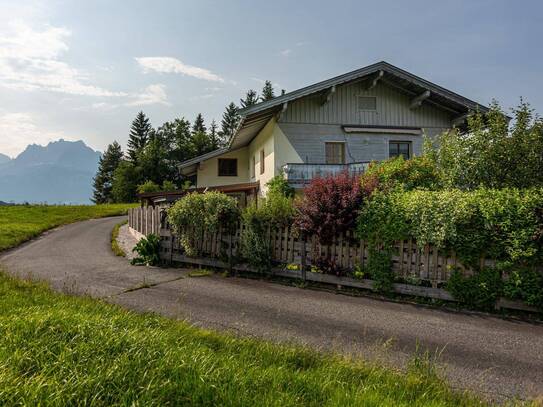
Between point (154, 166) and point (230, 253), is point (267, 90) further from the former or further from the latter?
point (230, 253)

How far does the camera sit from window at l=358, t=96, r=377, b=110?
18.7m

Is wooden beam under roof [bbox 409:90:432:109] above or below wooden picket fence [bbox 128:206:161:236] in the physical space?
above

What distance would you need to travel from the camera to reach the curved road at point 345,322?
443cm

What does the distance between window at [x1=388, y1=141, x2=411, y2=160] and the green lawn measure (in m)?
19.4

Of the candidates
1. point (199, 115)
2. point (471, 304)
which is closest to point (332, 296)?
point (471, 304)

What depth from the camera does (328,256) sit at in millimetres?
8688

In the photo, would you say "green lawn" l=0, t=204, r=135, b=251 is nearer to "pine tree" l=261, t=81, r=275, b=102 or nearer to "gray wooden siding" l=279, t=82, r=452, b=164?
"gray wooden siding" l=279, t=82, r=452, b=164

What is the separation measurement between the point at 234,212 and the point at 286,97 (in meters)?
8.01

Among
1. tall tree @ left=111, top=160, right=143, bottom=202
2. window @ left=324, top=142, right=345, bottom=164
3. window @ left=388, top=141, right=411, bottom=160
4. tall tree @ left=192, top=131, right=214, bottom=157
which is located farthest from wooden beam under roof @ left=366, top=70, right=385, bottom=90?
tall tree @ left=111, top=160, right=143, bottom=202

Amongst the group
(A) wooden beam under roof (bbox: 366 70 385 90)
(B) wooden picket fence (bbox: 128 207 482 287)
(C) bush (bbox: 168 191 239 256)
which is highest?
(A) wooden beam under roof (bbox: 366 70 385 90)

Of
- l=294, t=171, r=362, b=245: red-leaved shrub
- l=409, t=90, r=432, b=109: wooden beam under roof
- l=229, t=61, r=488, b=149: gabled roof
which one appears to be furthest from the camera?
l=409, t=90, r=432, b=109: wooden beam under roof

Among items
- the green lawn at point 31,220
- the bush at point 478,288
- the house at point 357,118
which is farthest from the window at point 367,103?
the green lawn at point 31,220

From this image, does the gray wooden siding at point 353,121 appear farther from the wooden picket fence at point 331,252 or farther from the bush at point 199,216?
the wooden picket fence at point 331,252

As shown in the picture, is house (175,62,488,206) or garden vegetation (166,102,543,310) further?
house (175,62,488,206)
